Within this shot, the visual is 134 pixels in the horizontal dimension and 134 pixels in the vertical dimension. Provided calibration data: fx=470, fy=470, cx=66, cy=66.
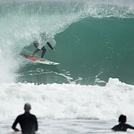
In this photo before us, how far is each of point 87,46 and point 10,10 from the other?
6161 millimetres

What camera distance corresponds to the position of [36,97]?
46.3ft

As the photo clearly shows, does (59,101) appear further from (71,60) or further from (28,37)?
(28,37)

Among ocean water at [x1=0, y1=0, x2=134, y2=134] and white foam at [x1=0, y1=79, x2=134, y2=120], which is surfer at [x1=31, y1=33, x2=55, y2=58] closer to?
ocean water at [x1=0, y1=0, x2=134, y2=134]

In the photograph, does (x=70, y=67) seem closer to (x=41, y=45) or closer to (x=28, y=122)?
(x=41, y=45)

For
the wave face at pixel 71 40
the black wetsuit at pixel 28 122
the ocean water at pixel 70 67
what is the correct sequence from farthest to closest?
1. the wave face at pixel 71 40
2. the ocean water at pixel 70 67
3. the black wetsuit at pixel 28 122

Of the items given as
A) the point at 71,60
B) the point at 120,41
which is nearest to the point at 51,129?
the point at 71,60

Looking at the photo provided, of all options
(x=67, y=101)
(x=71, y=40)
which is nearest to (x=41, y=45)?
(x=71, y=40)

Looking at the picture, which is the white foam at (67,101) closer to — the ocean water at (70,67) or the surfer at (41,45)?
the ocean water at (70,67)

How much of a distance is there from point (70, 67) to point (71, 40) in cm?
281

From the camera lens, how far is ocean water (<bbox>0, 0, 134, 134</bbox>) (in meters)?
13.3

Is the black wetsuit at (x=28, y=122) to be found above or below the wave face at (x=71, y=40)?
below

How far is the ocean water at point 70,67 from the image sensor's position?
13344 mm

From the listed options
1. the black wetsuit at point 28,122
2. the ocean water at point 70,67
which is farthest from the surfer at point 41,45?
the black wetsuit at point 28,122

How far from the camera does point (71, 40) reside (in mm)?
25234
